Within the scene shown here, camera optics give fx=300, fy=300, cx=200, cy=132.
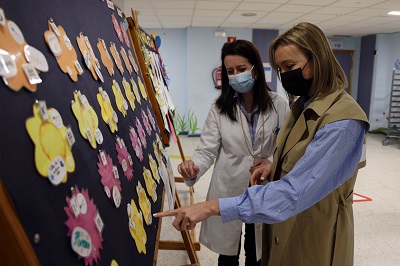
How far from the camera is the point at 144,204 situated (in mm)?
879

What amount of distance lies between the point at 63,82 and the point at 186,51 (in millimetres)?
6690

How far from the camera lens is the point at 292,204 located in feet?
2.75

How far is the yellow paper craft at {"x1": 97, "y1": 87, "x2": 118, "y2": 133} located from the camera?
0.75 metres

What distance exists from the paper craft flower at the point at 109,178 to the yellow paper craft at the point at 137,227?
0.23ft

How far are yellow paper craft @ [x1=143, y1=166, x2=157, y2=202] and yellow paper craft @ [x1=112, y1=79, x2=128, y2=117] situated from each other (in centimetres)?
20

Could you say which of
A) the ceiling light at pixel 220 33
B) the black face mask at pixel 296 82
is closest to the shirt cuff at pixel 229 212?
the black face mask at pixel 296 82

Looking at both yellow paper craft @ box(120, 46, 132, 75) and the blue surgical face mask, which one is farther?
the blue surgical face mask

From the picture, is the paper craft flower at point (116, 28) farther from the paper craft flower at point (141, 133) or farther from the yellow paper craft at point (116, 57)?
the paper craft flower at point (141, 133)

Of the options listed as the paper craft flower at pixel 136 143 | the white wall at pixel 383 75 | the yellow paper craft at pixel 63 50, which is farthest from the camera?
the white wall at pixel 383 75

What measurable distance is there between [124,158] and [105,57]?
1.02 ft

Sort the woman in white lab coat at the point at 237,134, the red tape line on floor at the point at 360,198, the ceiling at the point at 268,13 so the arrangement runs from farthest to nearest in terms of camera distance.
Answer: the ceiling at the point at 268,13
the red tape line on floor at the point at 360,198
the woman in white lab coat at the point at 237,134

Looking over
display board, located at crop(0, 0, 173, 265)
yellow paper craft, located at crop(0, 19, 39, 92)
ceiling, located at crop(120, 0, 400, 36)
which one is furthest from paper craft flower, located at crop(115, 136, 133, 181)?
ceiling, located at crop(120, 0, 400, 36)

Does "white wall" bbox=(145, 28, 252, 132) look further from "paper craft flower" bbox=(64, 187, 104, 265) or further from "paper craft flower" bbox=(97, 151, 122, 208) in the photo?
"paper craft flower" bbox=(64, 187, 104, 265)

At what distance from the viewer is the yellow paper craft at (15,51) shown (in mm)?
421
